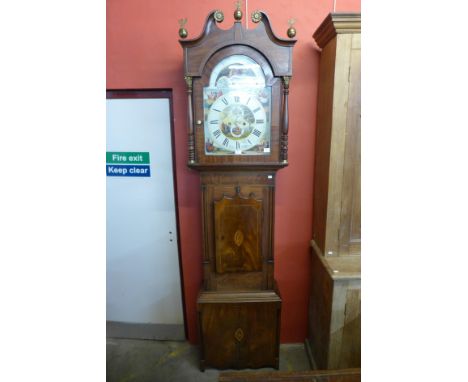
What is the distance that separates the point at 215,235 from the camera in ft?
4.78

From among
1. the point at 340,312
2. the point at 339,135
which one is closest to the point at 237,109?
the point at 339,135

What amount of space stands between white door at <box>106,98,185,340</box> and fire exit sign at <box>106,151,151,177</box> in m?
0.03

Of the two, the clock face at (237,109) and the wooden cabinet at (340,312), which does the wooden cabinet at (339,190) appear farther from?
the clock face at (237,109)

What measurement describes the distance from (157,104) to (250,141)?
68cm

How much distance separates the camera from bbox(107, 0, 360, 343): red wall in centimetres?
147

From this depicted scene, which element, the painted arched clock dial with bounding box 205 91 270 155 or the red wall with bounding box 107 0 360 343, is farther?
the red wall with bounding box 107 0 360 343

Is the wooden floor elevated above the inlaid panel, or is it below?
below

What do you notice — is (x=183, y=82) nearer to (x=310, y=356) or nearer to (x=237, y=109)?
(x=237, y=109)

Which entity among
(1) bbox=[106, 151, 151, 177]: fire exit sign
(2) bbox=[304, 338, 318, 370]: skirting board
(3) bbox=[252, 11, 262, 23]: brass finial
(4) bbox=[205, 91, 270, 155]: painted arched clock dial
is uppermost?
(3) bbox=[252, 11, 262, 23]: brass finial

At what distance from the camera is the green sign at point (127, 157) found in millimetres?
1696

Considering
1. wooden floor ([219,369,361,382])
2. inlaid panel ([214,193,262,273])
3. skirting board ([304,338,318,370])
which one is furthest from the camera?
skirting board ([304,338,318,370])

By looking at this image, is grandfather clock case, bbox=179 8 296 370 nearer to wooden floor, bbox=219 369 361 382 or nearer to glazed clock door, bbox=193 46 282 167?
glazed clock door, bbox=193 46 282 167

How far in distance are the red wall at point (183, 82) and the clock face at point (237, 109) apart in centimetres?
32

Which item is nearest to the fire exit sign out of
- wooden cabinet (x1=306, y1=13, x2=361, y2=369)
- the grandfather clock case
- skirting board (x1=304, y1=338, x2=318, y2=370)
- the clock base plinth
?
the grandfather clock case
